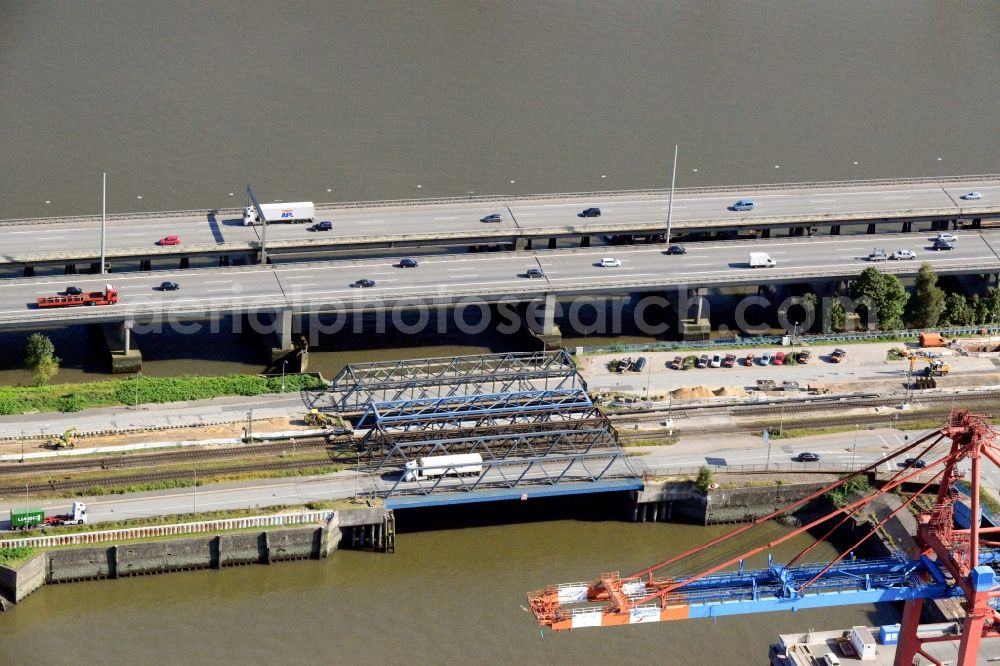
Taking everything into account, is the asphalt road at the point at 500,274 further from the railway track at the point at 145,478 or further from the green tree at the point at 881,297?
the railway track at the point at 145,478

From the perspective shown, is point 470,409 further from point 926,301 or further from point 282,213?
point 926,301

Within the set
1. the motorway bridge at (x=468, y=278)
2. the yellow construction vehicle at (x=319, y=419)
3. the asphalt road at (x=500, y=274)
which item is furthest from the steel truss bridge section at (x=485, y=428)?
the asphalt road at (x=500, y=274)

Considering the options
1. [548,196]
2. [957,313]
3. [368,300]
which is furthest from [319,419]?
[957,313]

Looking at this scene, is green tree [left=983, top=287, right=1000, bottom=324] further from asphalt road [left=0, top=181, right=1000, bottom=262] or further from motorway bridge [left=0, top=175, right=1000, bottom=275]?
asphalt road [left=0, top=181, right=1000, bottom=262]

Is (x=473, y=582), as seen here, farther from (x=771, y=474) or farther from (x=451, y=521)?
(x=771, y=474)

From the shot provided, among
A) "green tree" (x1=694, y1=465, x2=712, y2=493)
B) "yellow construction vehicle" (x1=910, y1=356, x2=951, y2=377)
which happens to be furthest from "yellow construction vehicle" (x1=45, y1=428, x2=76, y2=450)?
"yellow construction vehicle" (x1=910, y1=356, x2=951, y2=377)

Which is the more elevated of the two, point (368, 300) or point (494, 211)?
point (494, 211)
